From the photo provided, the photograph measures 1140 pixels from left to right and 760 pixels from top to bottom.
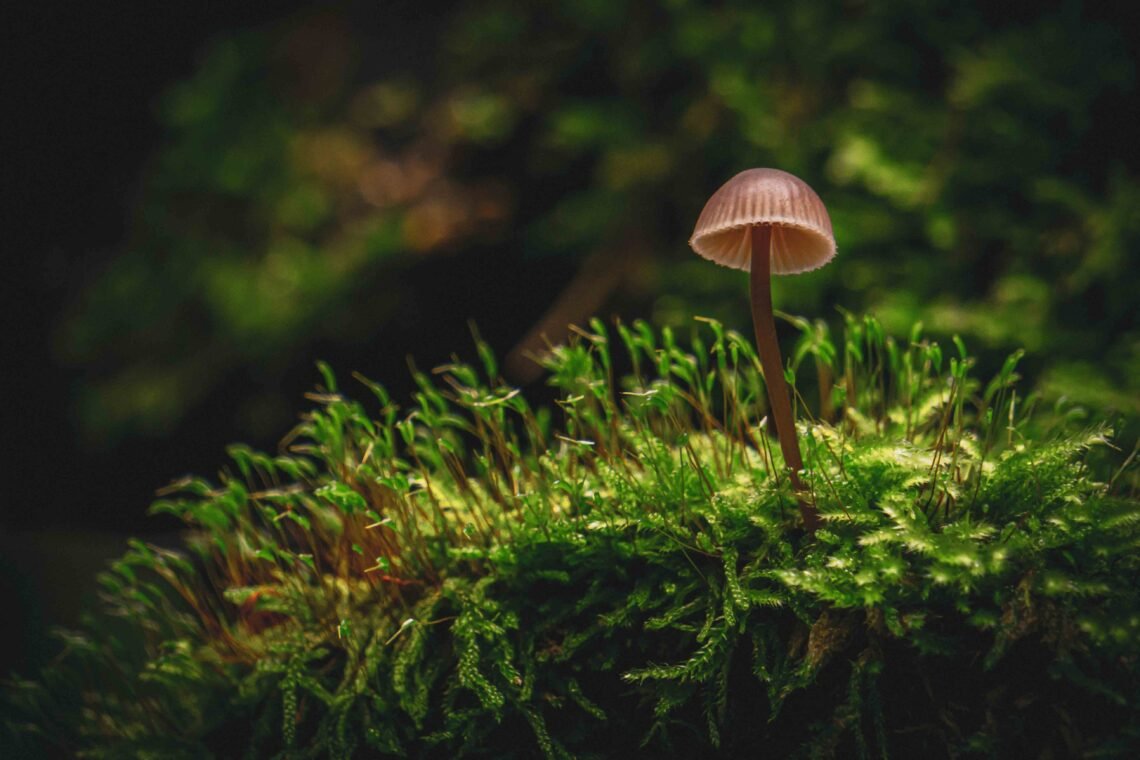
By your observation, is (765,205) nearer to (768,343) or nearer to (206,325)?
(768,343)


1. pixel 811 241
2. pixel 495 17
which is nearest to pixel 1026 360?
pixel 811 241

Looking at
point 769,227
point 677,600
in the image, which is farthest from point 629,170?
point 677,600

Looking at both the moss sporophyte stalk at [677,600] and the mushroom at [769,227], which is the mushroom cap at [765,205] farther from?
the moss sporophyte stalk at [677,600]

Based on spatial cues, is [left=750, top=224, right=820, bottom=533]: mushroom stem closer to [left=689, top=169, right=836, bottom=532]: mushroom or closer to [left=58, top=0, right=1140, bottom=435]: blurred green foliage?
[left=689, top=169, right=836, bottom=532]: mushroom

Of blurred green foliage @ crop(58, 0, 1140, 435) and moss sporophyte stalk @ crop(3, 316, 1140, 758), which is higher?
blurred green foliage @ crop(58, 0, 1140, 435)

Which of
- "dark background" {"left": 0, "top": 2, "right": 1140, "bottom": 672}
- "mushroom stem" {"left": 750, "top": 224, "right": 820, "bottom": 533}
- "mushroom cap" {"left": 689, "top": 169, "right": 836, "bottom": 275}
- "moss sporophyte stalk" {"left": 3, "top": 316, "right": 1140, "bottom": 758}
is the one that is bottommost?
"moss sporophyte stalk" {"left": 3, "top": 316, "right": 1140, "bottom": 758}

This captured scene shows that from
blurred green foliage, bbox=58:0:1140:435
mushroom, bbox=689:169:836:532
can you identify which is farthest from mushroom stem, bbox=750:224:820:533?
blurred green foliage, bbox=58:0:1140:435
